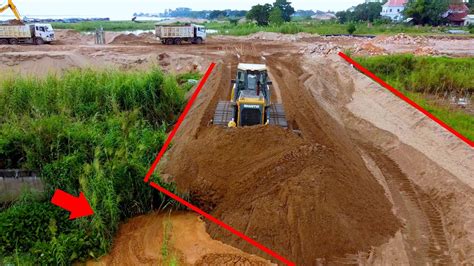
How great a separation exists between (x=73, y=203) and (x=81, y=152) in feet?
4.89

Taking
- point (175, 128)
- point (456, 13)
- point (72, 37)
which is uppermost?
point (456, 13)

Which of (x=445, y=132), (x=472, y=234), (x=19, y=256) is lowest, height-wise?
(x=19, y=256)

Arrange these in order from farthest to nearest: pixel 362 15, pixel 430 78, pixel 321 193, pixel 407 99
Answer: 1. pixel 362 15
2. pixel 430 78
3. pixel 407 99
4. pixel 321 193

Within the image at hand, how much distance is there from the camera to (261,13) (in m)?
60.2

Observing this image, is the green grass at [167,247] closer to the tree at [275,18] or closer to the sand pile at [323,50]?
the sand pile at [323,50]

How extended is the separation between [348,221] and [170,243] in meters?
3.65

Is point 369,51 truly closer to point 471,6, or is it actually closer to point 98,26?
point 98,26

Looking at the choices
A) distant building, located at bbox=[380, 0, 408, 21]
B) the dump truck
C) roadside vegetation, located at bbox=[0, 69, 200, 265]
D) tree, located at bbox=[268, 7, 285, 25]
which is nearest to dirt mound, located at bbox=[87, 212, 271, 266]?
roadside vegetation, located at bbox=[0, 69, 200, 265]

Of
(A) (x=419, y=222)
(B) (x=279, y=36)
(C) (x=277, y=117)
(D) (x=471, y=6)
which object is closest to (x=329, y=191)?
(A) (x=419, y=222)

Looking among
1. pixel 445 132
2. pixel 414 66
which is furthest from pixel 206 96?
pixel 414 66

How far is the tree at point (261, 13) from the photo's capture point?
60250 mm

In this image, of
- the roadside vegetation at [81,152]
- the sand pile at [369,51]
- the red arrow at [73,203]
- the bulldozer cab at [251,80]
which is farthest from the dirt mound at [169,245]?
the sand pile at [369,51]

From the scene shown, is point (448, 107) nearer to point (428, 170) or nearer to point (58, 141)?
point (428, 170)

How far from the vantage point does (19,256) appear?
6.90 m
